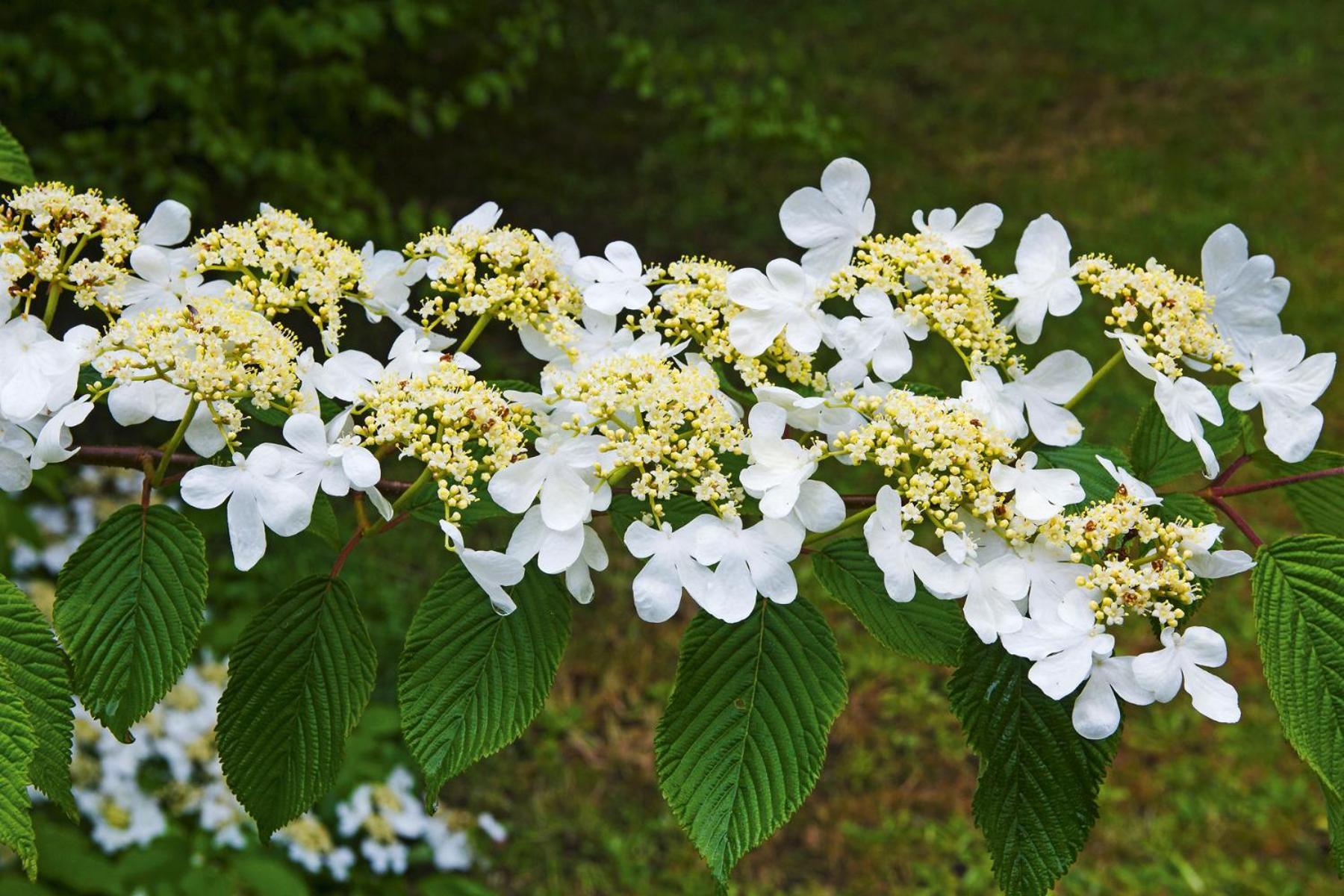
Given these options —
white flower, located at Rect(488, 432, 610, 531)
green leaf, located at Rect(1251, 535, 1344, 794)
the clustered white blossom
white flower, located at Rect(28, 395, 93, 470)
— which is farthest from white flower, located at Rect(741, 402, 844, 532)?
the clustered white blossom

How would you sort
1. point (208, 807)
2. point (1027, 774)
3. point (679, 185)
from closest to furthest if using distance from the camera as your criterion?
point (1027, 774) → point (208, 807) → point (679, 185)

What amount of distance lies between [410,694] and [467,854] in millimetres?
2053

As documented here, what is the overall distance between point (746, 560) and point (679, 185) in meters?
4.93

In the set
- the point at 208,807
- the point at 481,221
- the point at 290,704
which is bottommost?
the point at 208,807

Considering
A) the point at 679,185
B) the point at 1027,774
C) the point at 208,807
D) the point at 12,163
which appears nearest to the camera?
the point at 1027,774

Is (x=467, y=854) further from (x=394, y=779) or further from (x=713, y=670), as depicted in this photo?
(x=713, y=670)

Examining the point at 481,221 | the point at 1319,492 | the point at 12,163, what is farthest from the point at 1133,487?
the point at 12,163

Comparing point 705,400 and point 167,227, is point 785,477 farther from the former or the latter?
point 167,227

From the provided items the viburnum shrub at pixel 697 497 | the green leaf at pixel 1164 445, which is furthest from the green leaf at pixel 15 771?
the green leaf at pixel 1164 445

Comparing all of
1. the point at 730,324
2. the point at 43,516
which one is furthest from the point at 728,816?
the point at 43,516

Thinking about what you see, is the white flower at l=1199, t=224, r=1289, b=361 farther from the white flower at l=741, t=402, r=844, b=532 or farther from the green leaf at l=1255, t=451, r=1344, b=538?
the white flower at l=741, t=402, r=844, b=532

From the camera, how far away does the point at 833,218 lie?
102 cm

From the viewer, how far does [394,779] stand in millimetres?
2793

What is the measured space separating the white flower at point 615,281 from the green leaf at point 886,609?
255 millimetres
